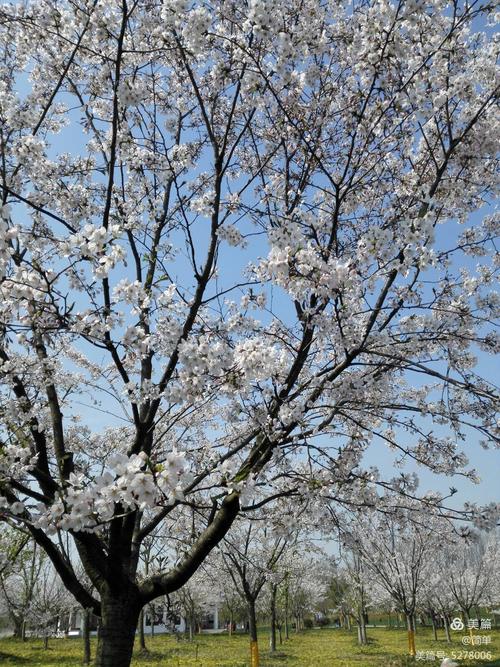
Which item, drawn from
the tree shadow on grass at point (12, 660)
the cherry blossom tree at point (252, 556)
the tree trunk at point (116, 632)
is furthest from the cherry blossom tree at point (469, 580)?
the tree trunk at point (116, 632)

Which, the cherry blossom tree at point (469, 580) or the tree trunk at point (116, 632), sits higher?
the tree trunk at point (116, 632)

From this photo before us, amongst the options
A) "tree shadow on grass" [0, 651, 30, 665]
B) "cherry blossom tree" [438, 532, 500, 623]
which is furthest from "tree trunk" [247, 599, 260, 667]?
"cherry blossom tree" [438, 532, 500, 623]

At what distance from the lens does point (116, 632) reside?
4.39 meters

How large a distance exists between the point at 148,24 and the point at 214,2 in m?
0.85

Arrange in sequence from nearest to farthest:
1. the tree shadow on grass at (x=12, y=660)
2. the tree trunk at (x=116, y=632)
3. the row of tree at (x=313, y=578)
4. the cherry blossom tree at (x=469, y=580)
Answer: the tree trunk at (x=116, y=632)
the row of tree at (x=313, y=578)
the tree shadow on grass at (x=12, y=660)
the cherry blossom tree at (x=469, y=580)

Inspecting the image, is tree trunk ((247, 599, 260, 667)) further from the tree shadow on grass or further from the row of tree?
the tree shadow on grass

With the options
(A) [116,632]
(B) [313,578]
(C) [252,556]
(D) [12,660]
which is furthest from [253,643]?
(B) [313,578]

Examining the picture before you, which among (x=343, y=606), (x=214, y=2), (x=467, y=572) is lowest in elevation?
(x=343, y=606)

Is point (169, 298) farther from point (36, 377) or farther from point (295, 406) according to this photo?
point (36, 377)

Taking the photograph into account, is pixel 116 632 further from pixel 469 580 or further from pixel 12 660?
pixel 469 580

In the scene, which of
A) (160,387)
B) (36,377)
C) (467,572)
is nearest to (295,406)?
(160,387)

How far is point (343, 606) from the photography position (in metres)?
40.9

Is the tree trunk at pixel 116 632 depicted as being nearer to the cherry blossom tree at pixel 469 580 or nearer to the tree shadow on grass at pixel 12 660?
the tree shadow on grass at pixel 12 660

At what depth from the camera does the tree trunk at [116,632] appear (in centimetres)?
433
